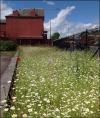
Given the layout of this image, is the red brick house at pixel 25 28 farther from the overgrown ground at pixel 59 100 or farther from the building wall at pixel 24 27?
the overgrown ground at pixel 59 100

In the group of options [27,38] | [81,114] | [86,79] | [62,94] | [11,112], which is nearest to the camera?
[81,114]

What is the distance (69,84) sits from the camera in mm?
8648

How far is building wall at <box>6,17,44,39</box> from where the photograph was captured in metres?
89.1

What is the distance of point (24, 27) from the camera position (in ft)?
296

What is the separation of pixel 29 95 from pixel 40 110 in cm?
167

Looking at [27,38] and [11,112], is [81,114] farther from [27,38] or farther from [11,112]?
[27,38]

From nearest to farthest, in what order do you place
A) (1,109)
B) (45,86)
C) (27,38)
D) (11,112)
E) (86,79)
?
(11,112) < (1,109) < (45,86) < (86,79) < (27,38)

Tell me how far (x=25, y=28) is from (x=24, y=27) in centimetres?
37

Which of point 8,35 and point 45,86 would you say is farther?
point 8,35

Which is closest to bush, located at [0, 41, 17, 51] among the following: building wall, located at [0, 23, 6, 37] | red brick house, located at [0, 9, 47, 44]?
red brick house, located at [0, 9, 47, 44]

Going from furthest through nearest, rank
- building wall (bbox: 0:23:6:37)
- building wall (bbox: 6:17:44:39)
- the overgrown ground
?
building wall (bbox: 0:23:6:37), building wall (bbox: 6:17:44:39), the overgrown ground

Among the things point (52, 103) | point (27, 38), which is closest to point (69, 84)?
point (52, 103)

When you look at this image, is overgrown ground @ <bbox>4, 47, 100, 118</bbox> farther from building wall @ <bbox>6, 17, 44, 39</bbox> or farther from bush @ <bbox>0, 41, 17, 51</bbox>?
building wall @ <bbox>6, 17, 44, 39</bbox>

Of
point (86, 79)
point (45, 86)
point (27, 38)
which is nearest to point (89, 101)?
point (45, 86)
